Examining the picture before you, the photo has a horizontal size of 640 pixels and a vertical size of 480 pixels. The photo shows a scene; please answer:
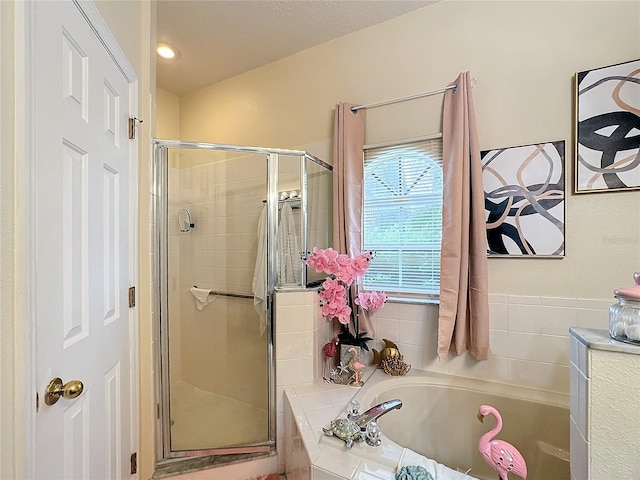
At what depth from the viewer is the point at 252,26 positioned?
6.76ft

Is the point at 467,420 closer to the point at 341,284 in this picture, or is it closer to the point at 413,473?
the point at 413,473

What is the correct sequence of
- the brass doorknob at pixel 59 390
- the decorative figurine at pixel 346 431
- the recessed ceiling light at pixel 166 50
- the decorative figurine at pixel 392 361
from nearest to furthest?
the brass doorknob at pixel 59 390 < the decorative figurine at pixel 346 431 < the decorative figurine at pixel 392 361 < the recessed ceiling light at pixel 166 50

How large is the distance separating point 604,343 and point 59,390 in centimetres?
144

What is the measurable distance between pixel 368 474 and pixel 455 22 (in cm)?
233

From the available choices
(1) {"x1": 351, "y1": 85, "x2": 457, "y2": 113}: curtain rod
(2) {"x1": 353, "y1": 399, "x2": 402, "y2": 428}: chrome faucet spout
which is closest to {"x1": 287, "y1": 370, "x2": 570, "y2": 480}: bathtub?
→ (2) {"x1": 353, "y1": 399, "x2": 402, "y2": 428}: chrome faucet spout

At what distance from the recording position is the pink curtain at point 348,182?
6.50 ft

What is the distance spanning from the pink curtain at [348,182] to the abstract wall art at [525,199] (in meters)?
0.75

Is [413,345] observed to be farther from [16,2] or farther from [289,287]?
[16,2]

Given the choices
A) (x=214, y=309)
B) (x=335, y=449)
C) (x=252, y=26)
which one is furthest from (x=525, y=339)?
(x=252, y=26)

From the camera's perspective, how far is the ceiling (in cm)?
188

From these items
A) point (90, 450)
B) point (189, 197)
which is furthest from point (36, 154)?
point (189, 197)

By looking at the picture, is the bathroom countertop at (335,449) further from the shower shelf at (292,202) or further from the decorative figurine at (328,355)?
the shower shelf at (292,202)

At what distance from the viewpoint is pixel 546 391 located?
63.5 inches

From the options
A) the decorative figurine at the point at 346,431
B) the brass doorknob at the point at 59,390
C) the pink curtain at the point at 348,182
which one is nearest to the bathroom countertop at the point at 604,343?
the decorative figurine at the point at 346,431
